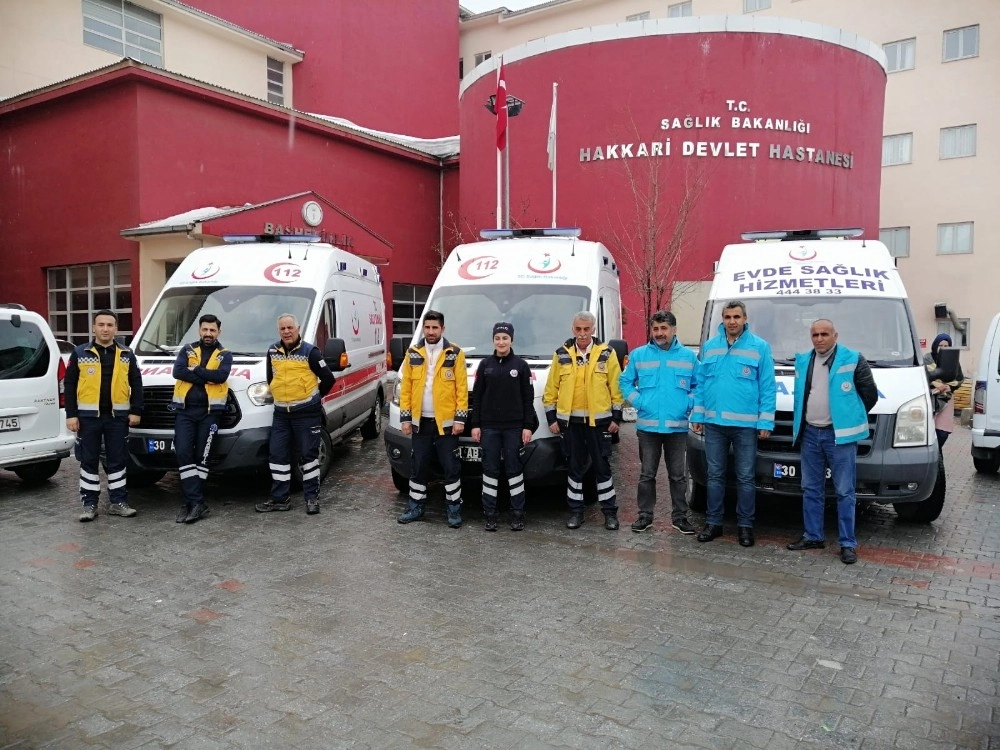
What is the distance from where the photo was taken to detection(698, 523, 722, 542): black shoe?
6.47 m

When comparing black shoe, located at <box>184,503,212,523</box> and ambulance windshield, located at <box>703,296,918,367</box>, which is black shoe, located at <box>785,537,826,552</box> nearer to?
ambulance windshield, located at <box>703,296,918,367</box>

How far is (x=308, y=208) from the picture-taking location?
55.9 feet

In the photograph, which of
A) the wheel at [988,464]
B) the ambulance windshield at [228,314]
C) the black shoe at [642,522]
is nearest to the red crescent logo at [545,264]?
the ambulance windshield at [228,314]

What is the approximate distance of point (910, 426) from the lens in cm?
622

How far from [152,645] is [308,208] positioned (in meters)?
13.8

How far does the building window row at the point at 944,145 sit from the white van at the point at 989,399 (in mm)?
21662

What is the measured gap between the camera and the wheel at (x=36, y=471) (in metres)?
8.66

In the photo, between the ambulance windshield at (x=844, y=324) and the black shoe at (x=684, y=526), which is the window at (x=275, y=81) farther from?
the black shoe at (x=684, y=526)

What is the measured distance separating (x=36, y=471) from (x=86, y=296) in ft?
30.9

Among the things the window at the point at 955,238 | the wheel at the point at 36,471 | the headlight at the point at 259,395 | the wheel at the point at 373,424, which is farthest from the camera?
the window at the point at 955,238

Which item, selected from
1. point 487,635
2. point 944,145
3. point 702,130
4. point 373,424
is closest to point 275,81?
point 702,130

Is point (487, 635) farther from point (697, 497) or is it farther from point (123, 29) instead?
point (123, 29)

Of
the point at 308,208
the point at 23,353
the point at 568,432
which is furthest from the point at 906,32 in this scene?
the point at 23,353

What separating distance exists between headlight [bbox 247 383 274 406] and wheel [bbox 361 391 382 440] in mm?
3939
